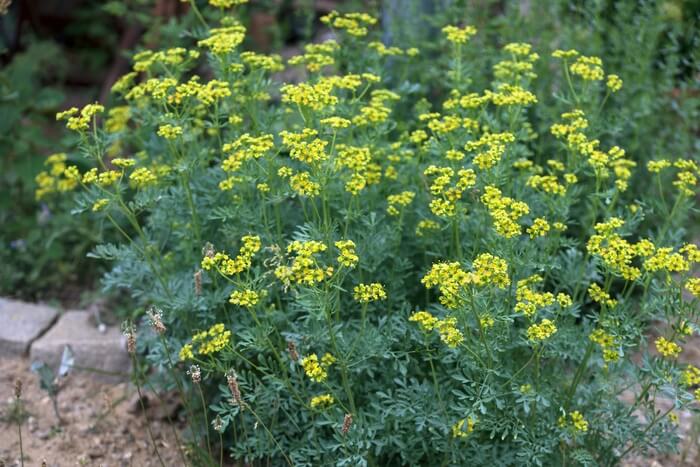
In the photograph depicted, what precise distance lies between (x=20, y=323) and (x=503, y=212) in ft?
8.36

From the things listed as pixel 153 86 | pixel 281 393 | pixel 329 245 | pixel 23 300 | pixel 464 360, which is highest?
pixel 153 86

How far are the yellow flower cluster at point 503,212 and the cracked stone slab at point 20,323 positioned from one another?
2392 mm

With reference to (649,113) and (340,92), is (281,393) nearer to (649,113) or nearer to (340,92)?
(340,92)

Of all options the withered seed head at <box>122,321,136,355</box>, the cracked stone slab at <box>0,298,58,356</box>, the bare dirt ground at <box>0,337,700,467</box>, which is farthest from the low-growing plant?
the cracked stone slab at <box>0,298,58,356</box>

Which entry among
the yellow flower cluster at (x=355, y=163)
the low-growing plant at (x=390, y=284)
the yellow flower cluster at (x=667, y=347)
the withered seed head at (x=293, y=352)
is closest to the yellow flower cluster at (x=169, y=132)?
the low-growing plant at (x=390, y=284)

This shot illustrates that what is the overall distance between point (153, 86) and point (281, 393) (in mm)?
1164

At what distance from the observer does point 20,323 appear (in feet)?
13.2

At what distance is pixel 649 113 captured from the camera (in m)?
4.07

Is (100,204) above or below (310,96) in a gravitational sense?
below

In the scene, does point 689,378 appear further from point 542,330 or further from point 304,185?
point 304,185

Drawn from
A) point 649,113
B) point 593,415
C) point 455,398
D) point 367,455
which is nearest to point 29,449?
point 367,455

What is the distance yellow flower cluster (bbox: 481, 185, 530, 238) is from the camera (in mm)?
2480

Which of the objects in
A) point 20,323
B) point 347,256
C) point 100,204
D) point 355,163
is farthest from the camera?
point 20,323

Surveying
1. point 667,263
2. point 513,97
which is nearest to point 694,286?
point 667,263
